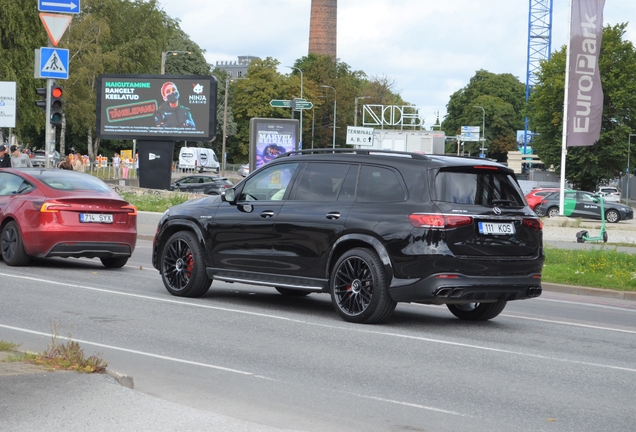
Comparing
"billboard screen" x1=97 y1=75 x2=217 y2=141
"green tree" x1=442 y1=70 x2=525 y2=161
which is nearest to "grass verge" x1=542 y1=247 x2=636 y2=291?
"billboard screen" x1=97 y1=75 x2=217 y2=141

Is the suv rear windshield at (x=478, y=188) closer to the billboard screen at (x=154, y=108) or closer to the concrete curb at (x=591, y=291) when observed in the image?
the concrete curb at (x=591, y=291)

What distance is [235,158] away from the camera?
122m

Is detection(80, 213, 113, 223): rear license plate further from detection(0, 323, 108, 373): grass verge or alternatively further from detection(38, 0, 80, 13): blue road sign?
Answer: detection(38, 0, 80, 13): blue road sign

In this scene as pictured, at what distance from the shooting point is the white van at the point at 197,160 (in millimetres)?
90938

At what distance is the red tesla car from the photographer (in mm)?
15766

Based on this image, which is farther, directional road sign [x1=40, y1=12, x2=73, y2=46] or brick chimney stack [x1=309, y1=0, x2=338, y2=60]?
brick chimney stack [x1=309, y1=0, x2=338, y2=60]

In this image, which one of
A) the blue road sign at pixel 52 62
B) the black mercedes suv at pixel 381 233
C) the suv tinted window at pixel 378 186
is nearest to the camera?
the black mercedes suv at pixel 381 233

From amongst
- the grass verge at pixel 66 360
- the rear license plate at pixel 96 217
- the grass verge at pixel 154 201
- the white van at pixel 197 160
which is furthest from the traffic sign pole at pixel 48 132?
the white van at pixel 197 160

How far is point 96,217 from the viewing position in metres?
16.1

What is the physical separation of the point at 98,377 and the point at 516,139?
14580 centimetres

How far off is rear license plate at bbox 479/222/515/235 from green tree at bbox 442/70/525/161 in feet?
448

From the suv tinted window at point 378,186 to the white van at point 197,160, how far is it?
258 feet

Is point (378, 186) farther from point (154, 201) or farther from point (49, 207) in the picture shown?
point (154, 201)

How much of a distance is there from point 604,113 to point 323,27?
53949mm
